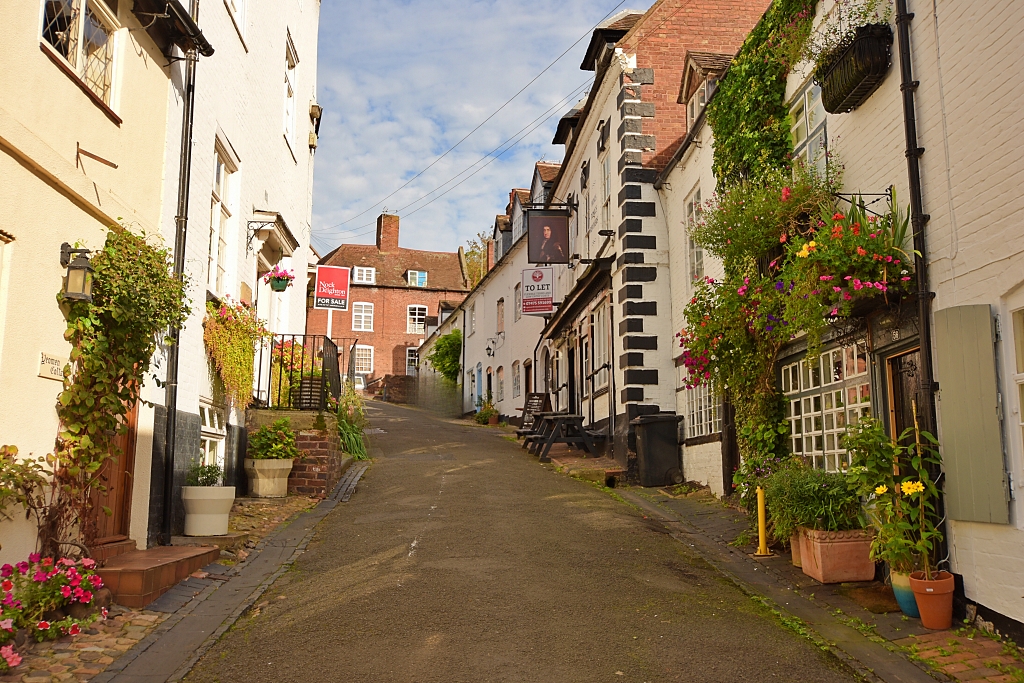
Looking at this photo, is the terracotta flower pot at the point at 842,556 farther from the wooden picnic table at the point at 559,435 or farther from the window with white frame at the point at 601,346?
the wooden picnic table at the point at 559,435

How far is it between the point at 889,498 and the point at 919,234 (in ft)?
7.15

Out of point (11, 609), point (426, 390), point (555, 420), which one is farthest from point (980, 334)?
point (426, 390)

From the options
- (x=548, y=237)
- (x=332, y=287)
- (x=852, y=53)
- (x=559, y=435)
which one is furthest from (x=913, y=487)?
(x=332, y=287)

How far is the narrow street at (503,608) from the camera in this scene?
18.6 feet

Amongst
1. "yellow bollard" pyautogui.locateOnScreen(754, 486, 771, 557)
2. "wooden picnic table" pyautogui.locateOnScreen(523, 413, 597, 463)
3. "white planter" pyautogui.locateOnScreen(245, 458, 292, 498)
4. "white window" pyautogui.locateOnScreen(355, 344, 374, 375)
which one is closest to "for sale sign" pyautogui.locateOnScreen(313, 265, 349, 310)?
"wooden picnic table" pyautogui.locateOnScreen(523, 413, 597, 463)

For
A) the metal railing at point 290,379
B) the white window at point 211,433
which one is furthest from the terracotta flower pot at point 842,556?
the metal railing at point 290,379

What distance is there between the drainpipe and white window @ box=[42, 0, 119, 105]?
1.36 m

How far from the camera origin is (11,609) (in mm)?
5617

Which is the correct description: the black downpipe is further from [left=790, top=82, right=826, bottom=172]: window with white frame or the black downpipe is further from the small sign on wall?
the small sign on wall

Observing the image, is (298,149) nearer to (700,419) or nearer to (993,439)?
(700,419)

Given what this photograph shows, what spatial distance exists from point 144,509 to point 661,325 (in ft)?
32.4

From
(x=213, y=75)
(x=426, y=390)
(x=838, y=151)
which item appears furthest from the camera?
(x=426, y=390)

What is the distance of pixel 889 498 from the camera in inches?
272

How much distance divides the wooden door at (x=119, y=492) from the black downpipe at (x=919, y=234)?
272 inches
